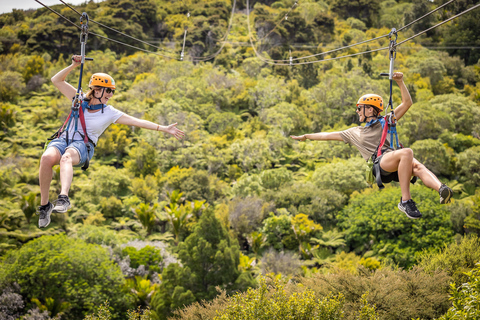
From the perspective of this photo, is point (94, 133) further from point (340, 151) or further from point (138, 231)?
point (340, 151)

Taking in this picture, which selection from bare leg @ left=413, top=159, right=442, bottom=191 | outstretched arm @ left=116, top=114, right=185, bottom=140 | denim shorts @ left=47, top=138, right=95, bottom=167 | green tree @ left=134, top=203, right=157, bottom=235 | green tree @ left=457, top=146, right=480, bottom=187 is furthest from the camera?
green tree @ left=457, top=146, right=480, bottom=187

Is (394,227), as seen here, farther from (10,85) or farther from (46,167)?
(10,85)

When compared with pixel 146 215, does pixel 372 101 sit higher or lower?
higher

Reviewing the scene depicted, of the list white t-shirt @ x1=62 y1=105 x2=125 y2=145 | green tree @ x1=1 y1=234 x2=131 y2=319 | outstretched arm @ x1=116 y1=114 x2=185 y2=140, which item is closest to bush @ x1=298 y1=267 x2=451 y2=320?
outstretched arm @ x1=116 y1=114 x2=185 y2=140

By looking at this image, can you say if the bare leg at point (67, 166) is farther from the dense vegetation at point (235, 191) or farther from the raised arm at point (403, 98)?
the dense vegetation at point (235, 191)

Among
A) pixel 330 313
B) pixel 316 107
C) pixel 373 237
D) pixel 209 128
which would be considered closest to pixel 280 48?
pixel 316 107

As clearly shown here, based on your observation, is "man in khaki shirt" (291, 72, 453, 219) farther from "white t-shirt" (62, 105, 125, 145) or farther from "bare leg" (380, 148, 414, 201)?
"white t-shirt" (62, 105, 125, 145)

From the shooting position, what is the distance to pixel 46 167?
555 cm

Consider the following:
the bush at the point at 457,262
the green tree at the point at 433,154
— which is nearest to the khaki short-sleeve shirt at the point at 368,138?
the bush at the point at 457,262

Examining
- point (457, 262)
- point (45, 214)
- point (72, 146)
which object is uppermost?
point (72, 146)

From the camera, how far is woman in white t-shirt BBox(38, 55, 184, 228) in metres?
5.42

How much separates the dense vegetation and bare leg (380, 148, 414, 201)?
3.19m

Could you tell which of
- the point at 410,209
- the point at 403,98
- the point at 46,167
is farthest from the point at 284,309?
the point at 46,167

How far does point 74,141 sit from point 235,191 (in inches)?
1001
